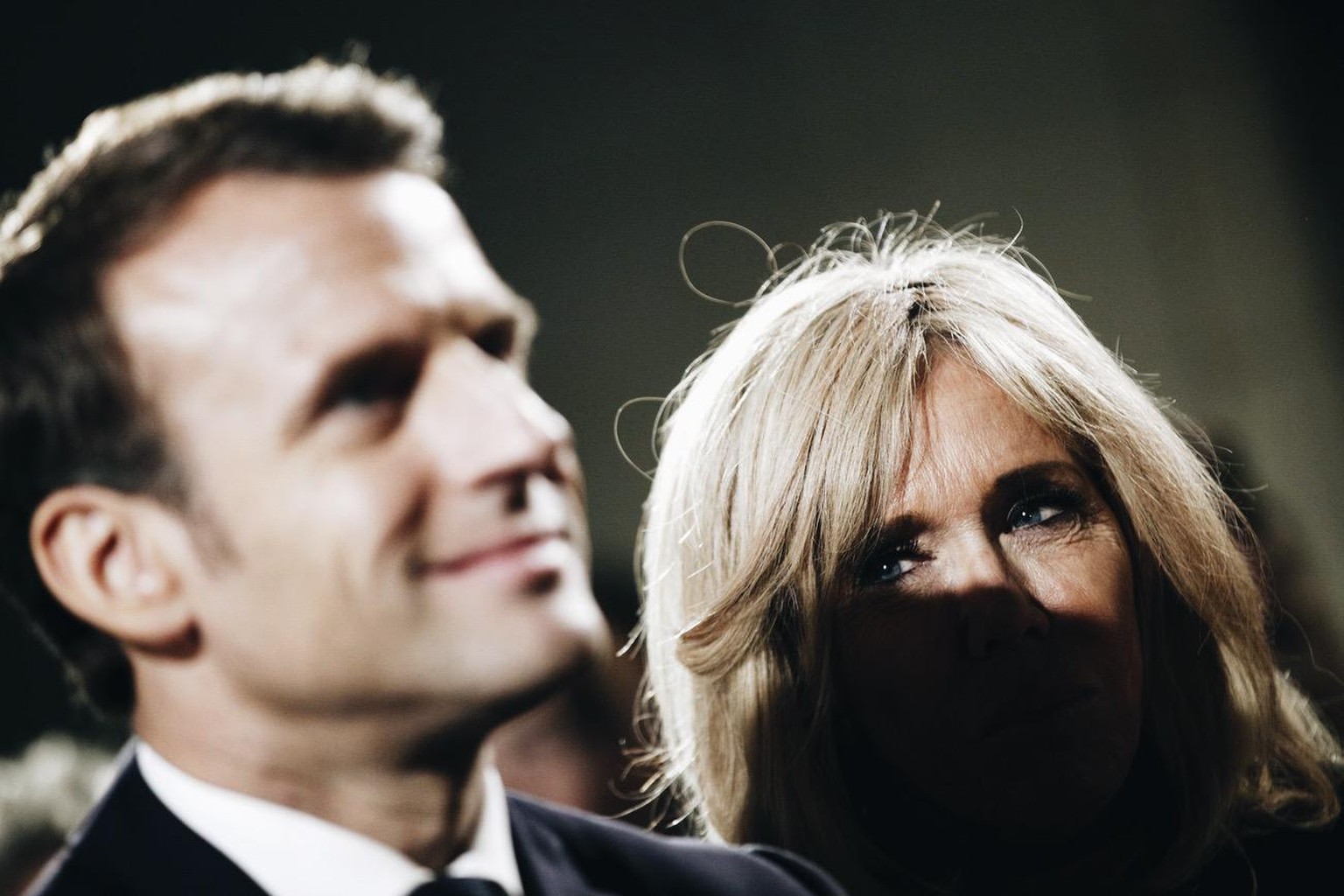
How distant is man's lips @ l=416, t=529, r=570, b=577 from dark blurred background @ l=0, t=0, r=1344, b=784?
29 centimetres

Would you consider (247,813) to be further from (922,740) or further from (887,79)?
(887,79)

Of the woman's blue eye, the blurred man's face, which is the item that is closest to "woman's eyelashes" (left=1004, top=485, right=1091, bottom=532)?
the woman's blue eye

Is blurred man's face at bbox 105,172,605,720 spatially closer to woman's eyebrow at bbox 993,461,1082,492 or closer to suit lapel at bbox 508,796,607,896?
suit lapel at bbox 508,796,607,896

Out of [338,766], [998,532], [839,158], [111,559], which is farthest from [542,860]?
[839,158]

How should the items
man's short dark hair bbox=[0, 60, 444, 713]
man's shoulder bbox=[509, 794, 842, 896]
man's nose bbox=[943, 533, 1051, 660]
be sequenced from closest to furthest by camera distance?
man's short dark hair bbox=[0, 60, 444, 713], man's shoulder bbox=[509, 794, 842, 896], man's nose bbox=[943, 533, 1051, 660]

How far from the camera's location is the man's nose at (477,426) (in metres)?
0.49

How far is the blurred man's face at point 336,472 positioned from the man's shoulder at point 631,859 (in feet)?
0.43

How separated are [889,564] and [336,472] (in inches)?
15.1

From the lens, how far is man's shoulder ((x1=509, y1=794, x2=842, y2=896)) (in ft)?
1.94

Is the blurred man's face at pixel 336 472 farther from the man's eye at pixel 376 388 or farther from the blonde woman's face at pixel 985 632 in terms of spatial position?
the blonde woman's face at pixel 985 632

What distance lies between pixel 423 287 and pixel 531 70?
1.32 ft

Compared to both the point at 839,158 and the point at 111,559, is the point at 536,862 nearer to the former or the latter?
the point at 111,559

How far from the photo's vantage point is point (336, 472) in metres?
0.48

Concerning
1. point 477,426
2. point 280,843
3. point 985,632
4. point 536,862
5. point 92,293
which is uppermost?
point 92,293
